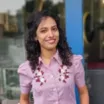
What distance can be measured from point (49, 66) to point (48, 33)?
21 centimetres

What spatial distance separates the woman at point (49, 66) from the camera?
6.98ft

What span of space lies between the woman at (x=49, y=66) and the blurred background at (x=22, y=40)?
38.0 inches

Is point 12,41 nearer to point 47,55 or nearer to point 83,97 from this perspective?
point 47,55

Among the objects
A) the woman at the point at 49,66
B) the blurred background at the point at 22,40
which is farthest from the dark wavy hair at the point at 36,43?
the blurred background at the point at 22,40

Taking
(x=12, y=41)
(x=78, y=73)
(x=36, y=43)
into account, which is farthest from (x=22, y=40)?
(x=78, y=73)

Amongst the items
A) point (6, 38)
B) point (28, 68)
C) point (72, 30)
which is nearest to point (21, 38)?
point (6, 38)

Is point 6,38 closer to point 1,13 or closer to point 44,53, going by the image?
point 1,13

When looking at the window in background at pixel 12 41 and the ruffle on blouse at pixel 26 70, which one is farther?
the window in background at pixel 12 41

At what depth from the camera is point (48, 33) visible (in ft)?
7.00

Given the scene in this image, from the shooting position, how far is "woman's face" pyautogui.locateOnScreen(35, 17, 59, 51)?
213 cm

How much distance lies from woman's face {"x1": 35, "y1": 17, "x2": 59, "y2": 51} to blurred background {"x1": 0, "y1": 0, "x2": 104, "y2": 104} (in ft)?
3.25

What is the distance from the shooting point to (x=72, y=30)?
309 cm

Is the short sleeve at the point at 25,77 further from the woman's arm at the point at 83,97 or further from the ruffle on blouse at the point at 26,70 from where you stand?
the woman's arm at the point at 83,97

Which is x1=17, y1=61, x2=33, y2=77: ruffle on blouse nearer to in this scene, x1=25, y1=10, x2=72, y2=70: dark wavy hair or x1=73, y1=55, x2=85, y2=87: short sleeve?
x1=25, y1=10, x2=72, y2=70: dark wavy hair
